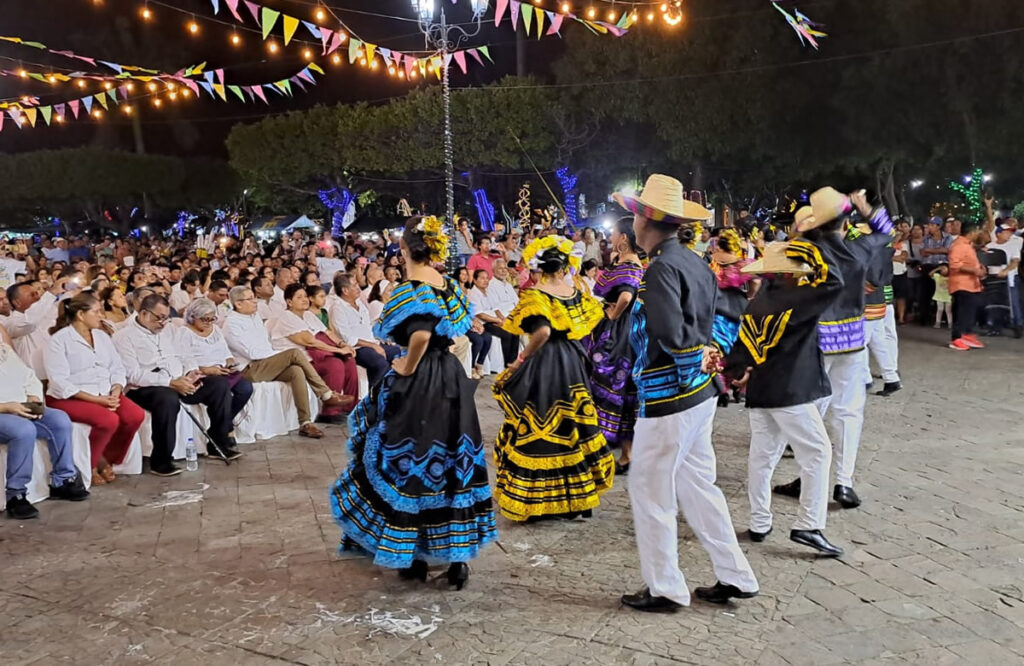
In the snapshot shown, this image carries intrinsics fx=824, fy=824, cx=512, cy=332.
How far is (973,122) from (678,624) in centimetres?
1719

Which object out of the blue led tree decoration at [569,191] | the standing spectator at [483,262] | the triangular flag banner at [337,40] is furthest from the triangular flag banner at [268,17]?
the blue led tree decoration at [569,191]

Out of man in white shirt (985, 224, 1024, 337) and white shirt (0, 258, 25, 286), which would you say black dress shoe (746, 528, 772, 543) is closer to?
white shirt (0, 258, 25, 286)

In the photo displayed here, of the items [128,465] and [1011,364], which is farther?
[1011,364]

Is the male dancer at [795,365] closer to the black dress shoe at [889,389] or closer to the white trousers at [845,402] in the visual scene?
the white trousers at [845,402]

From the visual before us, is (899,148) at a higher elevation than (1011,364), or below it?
higher

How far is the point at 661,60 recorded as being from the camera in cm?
2097

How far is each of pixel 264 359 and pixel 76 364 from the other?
202 cm

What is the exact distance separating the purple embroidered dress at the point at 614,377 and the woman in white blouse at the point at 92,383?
3.65m

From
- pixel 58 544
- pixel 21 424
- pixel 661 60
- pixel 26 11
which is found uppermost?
pixel 26 11

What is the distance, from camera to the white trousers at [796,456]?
4543 millimetres

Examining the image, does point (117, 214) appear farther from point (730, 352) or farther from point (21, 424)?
point (730, 352)

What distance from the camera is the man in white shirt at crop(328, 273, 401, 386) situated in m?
8.89

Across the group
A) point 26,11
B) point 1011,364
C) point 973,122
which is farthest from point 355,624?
point 26,11

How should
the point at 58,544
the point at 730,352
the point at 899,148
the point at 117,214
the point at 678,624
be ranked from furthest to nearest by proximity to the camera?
1. the point at 117,214
2. the point at 899,148
3. the point at 58,544
4. the point at 730,352
5. the point at 678,624
